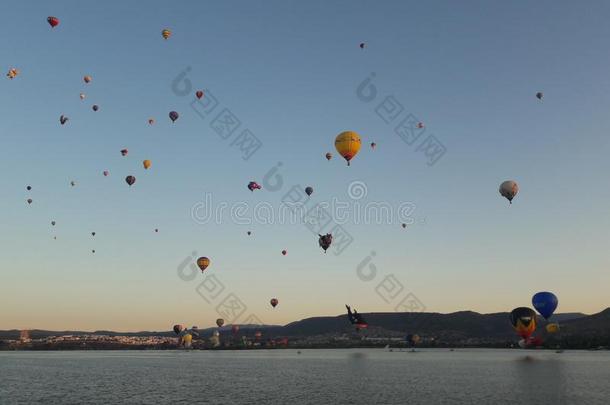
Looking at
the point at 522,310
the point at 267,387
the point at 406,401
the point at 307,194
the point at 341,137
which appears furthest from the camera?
the point at 522,310

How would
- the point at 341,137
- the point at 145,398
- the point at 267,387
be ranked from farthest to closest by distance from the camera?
the point at 267,387 < the point at 341,137 < the point at 145,398

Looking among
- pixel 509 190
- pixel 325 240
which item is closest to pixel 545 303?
pixel 509 190

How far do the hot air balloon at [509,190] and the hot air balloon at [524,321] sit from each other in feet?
177

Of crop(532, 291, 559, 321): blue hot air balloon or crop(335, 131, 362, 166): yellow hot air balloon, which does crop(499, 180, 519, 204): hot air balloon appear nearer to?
crop(335, 131, 362, 166): yellow hot air balloon

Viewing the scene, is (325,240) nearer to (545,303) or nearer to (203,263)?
(203,263)

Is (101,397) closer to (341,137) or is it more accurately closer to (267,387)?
(267,387)

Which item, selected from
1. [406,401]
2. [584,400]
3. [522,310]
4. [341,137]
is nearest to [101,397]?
[406,401]

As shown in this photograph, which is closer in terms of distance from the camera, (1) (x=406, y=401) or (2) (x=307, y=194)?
(1) (x=406, y=401)

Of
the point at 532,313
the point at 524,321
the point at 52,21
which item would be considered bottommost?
the point at 524,321

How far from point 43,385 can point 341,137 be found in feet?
225

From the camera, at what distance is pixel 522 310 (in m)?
141

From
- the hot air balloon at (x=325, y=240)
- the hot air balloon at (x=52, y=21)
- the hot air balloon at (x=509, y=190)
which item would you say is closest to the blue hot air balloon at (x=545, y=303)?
the hot air balloon at (x=509, y=190)

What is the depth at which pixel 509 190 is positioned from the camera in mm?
95438

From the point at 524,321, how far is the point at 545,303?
12.7 metres
